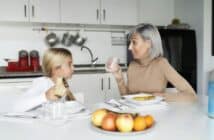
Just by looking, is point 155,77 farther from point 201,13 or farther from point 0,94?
point 201,13

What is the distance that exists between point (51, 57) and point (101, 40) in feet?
7.38

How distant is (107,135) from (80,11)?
8.12 feet

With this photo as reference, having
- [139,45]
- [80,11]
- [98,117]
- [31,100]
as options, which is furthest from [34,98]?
[80,11]

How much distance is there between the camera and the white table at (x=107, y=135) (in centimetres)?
102

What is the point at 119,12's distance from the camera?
3473 mm

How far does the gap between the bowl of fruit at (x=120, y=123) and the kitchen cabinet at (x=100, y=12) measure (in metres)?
2.33

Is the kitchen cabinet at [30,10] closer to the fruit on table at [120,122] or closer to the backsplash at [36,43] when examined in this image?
the backsplash at [36,43]

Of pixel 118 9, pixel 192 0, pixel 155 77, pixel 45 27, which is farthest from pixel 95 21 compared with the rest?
pixel 155 77

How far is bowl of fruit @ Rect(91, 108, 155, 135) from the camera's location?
104 centimetres

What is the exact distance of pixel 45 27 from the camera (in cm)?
345

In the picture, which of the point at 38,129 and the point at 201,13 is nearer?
the point at 38,129

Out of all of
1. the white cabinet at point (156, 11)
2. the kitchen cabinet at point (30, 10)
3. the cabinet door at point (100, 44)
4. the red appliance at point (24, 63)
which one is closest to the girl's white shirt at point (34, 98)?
the red appliance at point (24, 63)

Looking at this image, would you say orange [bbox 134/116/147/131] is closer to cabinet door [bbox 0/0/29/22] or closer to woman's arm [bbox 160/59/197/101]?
woman's arm [bbox 160/59/197/101]

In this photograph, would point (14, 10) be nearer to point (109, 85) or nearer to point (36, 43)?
point (36, 43)
